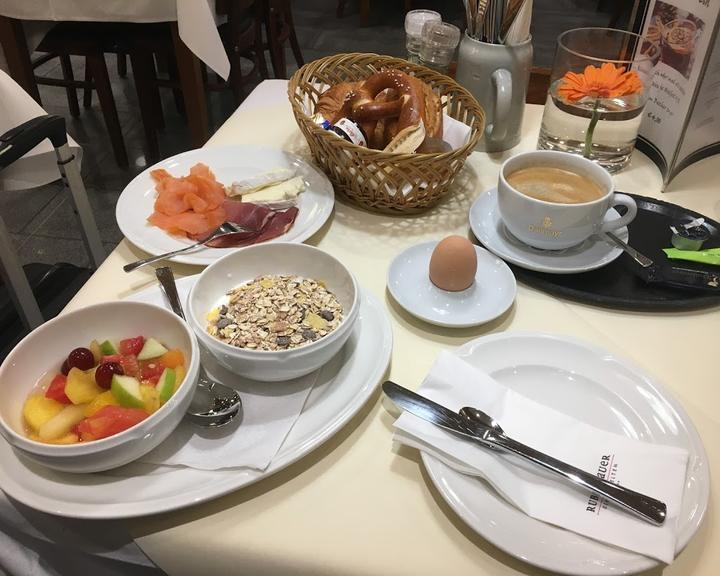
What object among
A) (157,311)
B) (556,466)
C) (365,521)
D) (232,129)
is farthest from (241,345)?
(232,129)

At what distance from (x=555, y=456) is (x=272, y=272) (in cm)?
40

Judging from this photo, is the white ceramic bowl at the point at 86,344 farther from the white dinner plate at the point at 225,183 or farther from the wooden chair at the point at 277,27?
the wooden chair at the point at 277,27

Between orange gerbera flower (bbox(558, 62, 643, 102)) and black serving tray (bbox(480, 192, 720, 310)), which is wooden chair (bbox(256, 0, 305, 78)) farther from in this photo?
black serving tray (bbox(480, 192, 720, 310))

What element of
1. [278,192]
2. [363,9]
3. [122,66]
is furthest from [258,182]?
[363,9]

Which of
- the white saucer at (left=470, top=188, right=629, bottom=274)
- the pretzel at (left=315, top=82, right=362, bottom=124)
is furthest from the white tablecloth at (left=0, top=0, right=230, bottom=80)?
the white saucer at (left=470, top=188, right=629, bottom=274)

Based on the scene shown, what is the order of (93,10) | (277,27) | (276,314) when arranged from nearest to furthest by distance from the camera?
1. (276,314)
2. (93,10)
3. (277,27)

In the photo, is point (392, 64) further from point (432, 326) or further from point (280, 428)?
point (280, 428)

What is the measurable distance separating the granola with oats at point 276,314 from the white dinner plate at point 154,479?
7 centimetres

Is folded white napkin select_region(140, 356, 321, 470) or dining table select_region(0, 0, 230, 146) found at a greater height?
folded white napkin select_region(140, 356, 321, 470)

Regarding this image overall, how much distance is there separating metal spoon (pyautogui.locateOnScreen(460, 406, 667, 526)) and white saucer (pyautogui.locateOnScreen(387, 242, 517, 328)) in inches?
6.6

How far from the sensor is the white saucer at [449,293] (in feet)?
2.49

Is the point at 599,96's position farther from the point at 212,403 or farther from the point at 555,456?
the point at 212,403

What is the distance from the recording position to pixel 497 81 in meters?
1.02

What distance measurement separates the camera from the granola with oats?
65 centimetres
